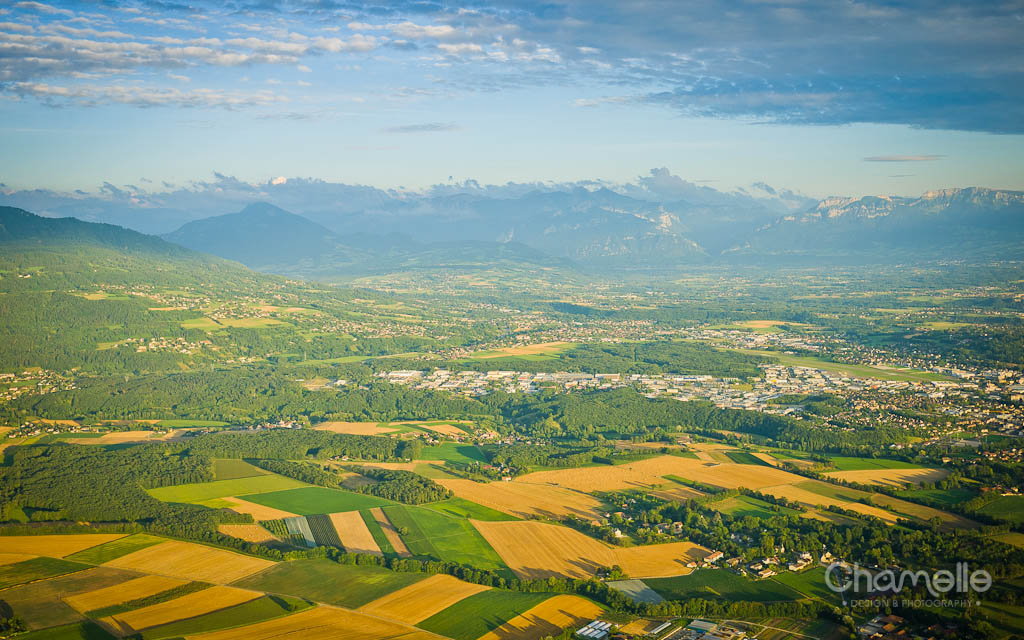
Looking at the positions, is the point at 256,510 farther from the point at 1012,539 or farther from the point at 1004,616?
the point at 1012,539

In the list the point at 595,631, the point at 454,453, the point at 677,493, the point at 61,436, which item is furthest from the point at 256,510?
the point at 61,436

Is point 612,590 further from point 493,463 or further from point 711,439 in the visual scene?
point 711,439

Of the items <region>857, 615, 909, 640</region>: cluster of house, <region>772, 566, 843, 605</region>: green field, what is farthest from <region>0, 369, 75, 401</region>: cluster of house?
<region>857, 615, 909, 640</region>: cluster of house

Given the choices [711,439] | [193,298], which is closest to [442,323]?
A: [193,298]

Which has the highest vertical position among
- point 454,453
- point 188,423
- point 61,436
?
point 454,453

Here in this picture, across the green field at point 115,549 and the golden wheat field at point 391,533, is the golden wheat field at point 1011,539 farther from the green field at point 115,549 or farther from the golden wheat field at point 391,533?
the green field at point 115,549
